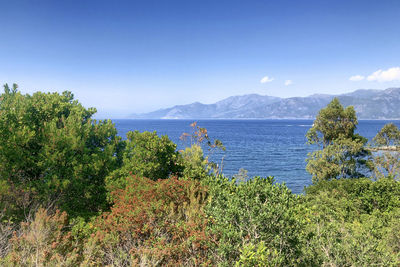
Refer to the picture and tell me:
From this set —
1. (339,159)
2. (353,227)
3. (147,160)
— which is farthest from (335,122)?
(147,160)

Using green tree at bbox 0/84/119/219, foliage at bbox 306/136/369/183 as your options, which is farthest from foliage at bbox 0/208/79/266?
foliage at bbox 306/136/369/183

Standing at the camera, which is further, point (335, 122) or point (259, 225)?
point (335, 122)

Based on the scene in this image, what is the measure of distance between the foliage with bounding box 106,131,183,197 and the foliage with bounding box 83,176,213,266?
3.01 meters

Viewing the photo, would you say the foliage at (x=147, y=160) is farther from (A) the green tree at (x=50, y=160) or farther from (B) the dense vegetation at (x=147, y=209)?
(A) the green tree at (x=50, y=160)

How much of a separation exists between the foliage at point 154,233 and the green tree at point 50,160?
3.62 meters

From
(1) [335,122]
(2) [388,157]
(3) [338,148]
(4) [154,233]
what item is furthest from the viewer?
(2) [388,157]

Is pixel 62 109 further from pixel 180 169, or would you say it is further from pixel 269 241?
pixel 269 241

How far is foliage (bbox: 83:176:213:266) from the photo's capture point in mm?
8156

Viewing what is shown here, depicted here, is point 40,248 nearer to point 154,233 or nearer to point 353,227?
point 154,233

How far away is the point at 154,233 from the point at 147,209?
926mm

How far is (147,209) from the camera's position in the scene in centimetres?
931

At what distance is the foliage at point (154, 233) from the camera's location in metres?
8.16

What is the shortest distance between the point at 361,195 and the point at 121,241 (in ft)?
55.5

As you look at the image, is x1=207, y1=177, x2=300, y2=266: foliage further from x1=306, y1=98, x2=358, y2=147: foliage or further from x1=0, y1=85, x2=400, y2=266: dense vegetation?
x1=306, y1=98, x2=358, y2=147: foliage
